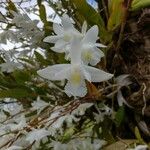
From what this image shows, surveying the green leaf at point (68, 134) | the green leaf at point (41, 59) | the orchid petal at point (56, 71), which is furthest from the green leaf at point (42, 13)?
the orchid petal at point (56, 71)

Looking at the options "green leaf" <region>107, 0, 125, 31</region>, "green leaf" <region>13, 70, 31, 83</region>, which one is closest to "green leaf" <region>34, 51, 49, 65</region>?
"green leaf" <region>13, 70, 31, 83</region>

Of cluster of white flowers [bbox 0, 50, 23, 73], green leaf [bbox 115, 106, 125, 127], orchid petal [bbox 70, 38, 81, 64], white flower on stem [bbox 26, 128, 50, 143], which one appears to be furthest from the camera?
cluster of white flowers [bbox 0, 50, 23, 73]

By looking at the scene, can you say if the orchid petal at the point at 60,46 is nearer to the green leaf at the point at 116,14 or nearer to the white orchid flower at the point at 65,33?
the white orchid flower at the point at 65,33

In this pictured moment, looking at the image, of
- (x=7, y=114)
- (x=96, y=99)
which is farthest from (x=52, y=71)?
(x=7, y=114)

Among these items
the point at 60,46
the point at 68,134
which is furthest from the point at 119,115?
the point at 60,46

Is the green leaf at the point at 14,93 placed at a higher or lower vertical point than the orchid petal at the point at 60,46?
lower

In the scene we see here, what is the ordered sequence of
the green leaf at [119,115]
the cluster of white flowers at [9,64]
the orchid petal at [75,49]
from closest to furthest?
1. the orchid petal at [75,49]
2. the green leaf at [119,115]
3. the cluster of white flowers at [9,64]

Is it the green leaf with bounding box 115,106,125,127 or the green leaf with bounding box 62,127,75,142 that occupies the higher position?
the green leaf with bounding box 115,106,125,127

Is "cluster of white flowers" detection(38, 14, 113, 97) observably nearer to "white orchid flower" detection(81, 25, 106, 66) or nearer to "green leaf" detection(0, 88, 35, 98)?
"white orchid flower" detection(81, 25, 106, 66)
